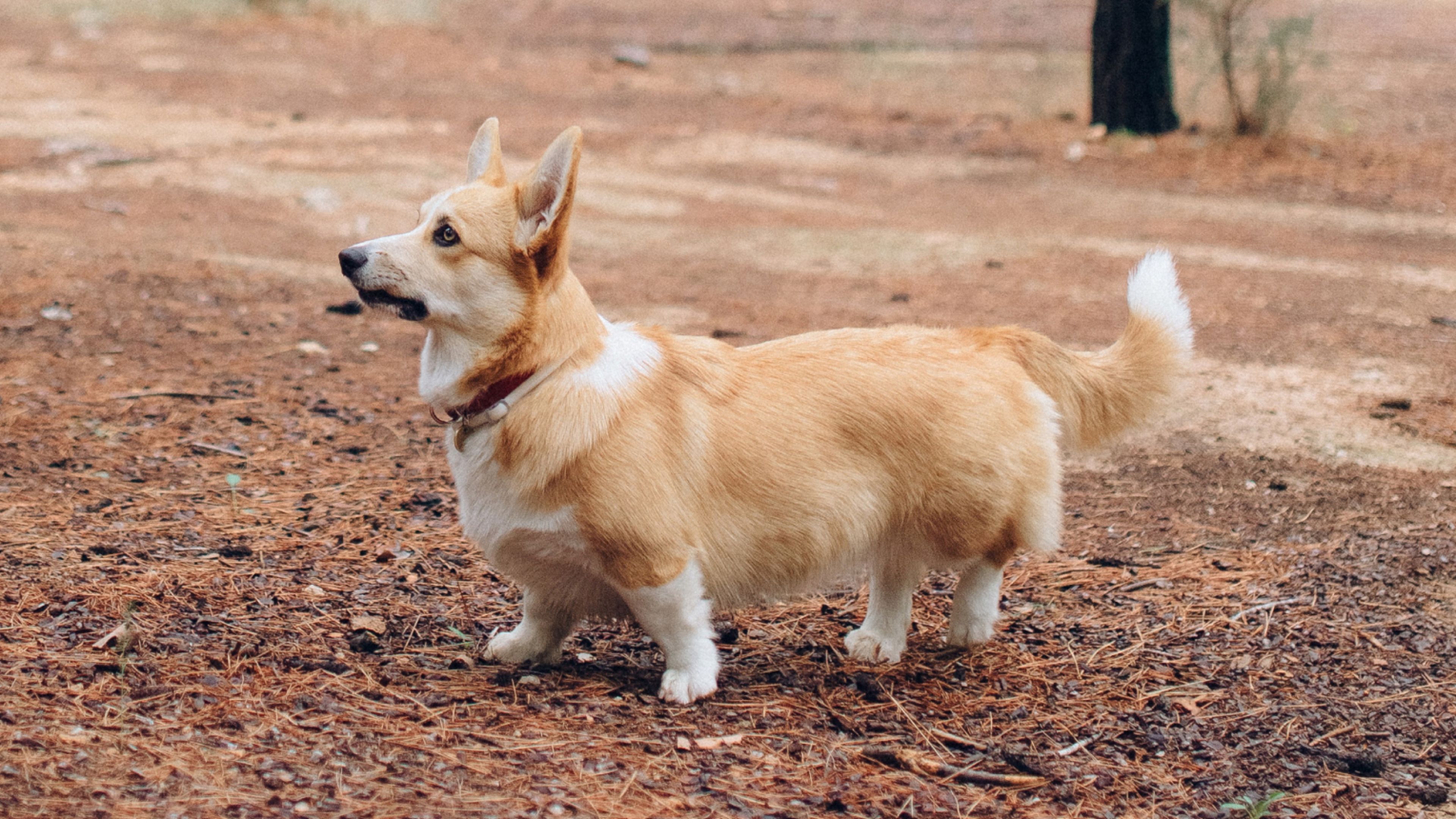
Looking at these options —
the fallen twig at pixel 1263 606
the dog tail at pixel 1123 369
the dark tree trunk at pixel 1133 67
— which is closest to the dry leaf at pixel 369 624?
the dog tail at pixel 1123 369

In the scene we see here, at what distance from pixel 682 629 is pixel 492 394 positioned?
2.72ft

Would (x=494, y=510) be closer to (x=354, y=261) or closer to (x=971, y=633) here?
(x=354, y=261)

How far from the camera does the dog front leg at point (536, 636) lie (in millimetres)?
3773

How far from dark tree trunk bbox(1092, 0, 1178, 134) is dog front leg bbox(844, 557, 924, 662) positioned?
10.7 metres

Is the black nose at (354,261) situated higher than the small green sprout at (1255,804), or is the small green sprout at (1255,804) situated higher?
the black nose at (354,261)

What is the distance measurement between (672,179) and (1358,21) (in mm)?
13996

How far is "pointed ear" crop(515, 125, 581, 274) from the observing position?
3.26 m

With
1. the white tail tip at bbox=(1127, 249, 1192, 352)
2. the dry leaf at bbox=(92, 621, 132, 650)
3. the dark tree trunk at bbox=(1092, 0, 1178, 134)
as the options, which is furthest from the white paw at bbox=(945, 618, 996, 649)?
the dark tree trunk at bbox=(1092, 0, 1178, 134)

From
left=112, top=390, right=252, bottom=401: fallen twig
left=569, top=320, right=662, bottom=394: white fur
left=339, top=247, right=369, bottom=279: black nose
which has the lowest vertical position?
left=112, top=390, right=252, bottom=401: fallen twig

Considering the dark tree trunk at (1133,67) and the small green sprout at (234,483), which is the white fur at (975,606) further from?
the dark tree trunk at (1133,67)

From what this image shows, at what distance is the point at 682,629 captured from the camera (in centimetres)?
359

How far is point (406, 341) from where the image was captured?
724 centimetres

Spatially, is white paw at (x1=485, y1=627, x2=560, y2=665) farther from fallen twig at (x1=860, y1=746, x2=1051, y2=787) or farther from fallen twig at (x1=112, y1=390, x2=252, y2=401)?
fallen twig at (x1=112, y1=390, x2=252, y2=401)

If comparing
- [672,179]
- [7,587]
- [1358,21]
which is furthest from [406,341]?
Result: [1358,21]
